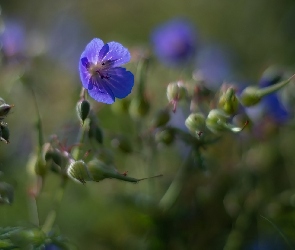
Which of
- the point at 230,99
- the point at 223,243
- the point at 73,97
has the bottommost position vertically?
the point at 223,243

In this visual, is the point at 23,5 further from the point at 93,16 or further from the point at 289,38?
the point at 289,38

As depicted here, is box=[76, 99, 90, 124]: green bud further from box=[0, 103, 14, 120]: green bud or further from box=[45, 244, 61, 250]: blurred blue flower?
box=[45, 244, 61, 250]: blurred blue flower

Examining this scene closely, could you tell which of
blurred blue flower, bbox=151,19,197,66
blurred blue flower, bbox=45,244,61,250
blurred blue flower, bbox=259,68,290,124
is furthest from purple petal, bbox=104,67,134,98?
blurred blue flower, bbox=151,19,197,66

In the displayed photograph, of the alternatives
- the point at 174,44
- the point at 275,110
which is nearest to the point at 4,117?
the point at 275,110

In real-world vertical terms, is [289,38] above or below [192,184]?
above

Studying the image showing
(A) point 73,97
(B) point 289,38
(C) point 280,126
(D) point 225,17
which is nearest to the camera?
(C) point 280,126

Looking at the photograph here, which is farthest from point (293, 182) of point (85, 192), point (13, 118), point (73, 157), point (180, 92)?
point (13, 118)

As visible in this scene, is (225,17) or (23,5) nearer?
(225,17)

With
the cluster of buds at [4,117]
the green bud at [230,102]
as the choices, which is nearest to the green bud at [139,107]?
the green bud at [230,102]
